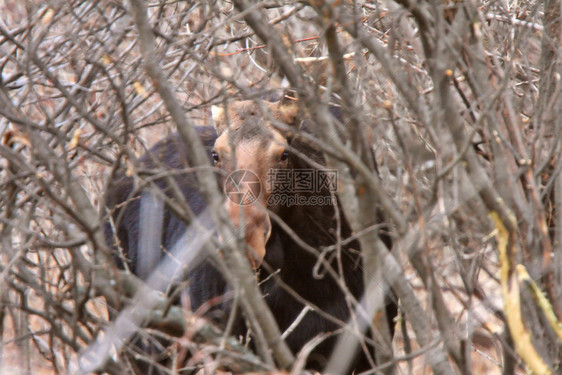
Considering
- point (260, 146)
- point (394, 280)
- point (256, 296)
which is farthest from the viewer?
point (260, 146)

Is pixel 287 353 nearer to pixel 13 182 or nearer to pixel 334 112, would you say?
pixel 13 182

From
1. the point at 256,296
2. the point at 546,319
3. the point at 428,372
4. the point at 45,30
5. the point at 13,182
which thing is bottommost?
the point at 428,372

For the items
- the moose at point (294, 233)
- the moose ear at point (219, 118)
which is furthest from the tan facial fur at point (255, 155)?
the moose ear at point (219, 118)

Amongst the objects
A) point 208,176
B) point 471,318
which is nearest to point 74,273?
point 208,176

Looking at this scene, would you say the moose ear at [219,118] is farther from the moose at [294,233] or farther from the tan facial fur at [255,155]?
the tan facial fur at [255,155]

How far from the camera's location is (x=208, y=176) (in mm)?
2688

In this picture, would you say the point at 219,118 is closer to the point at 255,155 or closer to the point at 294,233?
the point at 255,155

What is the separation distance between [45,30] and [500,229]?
2.28 metres

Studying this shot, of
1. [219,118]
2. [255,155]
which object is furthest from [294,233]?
[219,118]

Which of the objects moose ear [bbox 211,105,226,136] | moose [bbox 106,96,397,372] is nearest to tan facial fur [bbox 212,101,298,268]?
moose [bbox 106,96,397,372]

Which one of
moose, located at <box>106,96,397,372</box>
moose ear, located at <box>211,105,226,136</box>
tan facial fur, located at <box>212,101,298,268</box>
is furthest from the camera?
moose ear, located at <box>211,105,226,136</box>

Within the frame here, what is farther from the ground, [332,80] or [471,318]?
[332,80]

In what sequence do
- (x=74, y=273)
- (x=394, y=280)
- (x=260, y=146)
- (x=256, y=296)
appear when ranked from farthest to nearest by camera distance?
(x=260, y=146)
(x=74, y=273)
(x=394, y=280)
(x=256, y=296)

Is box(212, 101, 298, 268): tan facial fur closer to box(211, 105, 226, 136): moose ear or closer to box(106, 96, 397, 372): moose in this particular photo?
box(106, 96, 397, 372): moose
